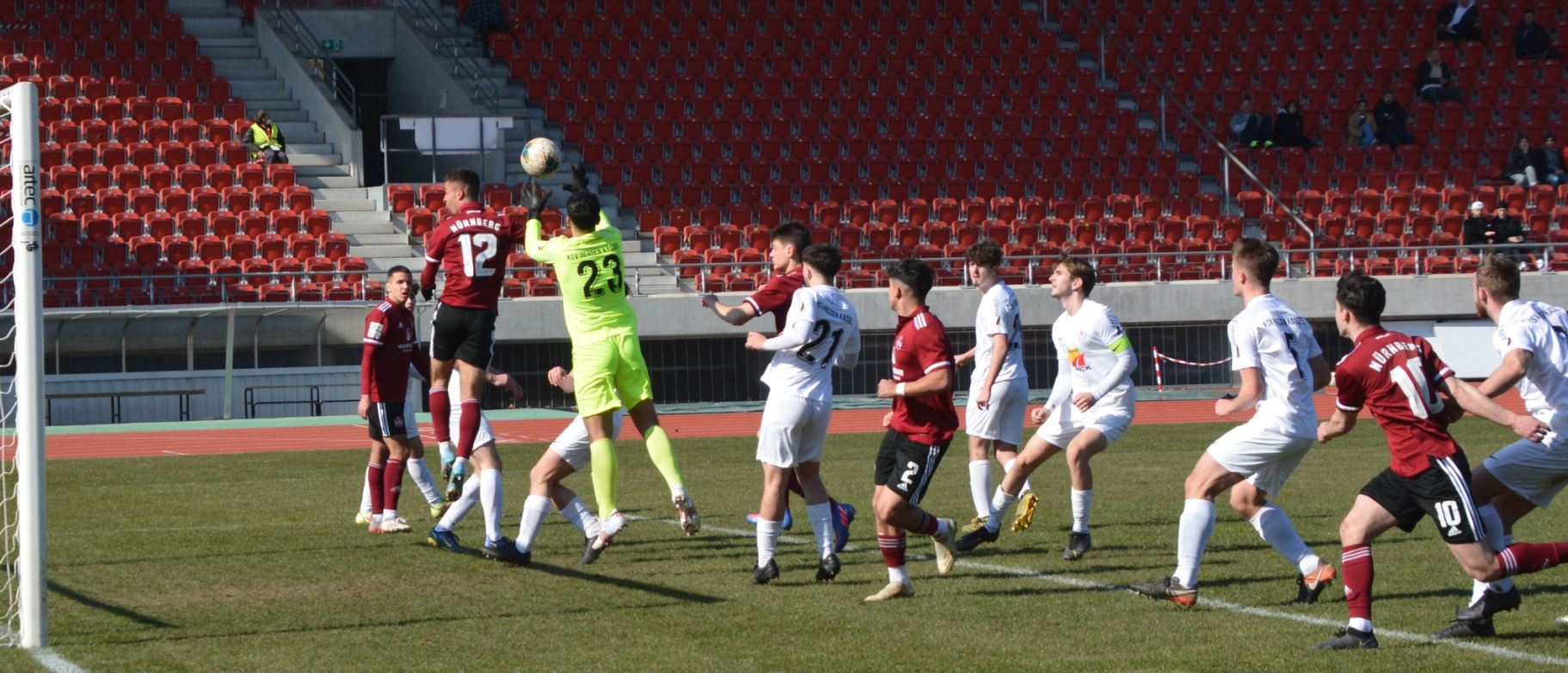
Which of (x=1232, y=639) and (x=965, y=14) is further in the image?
(x=965, y=14)

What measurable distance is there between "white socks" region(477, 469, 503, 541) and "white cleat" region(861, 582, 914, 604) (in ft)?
8.30

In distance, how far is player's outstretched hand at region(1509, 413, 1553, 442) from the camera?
7.55 meters

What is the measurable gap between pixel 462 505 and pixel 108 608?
240 centimetres

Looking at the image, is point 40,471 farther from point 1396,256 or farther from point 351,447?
point 1396,256

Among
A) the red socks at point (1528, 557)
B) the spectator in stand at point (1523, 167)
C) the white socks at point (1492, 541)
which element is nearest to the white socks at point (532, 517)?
the white socks at point (1492, 541)

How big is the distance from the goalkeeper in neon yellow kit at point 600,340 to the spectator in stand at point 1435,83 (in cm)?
3069

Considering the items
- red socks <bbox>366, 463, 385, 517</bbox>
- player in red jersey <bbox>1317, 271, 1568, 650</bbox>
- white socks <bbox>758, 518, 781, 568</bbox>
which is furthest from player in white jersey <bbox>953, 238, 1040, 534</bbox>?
red socks <bbox>366, 463, 385, 517</bbox>

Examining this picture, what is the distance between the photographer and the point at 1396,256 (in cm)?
3097

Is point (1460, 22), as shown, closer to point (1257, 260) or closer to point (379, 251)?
point (379, 251)

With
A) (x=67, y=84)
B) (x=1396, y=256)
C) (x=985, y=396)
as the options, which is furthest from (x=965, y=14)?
(x=985, y=396)

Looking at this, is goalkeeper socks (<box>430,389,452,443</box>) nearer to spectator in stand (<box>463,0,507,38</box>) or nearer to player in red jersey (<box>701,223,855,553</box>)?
player in red jersey (<box>701,223,855,553</box>)

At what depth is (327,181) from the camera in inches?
1292

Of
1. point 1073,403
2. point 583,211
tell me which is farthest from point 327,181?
point 1073,403

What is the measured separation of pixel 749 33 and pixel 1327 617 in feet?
99.3
